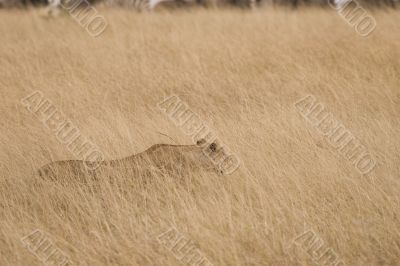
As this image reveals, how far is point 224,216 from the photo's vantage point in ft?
10.2

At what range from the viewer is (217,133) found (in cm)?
445

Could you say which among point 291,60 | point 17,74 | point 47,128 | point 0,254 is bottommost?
point 0,254

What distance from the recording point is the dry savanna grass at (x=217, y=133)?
2.95m

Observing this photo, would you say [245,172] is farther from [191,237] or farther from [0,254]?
[0,254]

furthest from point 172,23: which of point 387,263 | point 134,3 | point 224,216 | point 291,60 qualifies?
point 387,263

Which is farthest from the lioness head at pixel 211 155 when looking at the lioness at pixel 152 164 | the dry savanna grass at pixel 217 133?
the dry savanna grass at pixel 217 133

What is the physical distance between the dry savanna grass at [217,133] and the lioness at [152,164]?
76mm

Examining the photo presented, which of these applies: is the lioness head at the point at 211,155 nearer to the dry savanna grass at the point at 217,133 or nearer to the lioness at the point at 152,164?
the lioness at the point at 152,164

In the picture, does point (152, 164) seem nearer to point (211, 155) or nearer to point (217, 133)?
point (211, 155)

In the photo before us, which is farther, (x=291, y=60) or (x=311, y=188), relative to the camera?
(x=291, y=60)

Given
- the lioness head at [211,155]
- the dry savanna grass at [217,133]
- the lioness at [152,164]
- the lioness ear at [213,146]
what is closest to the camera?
the dry savanna grass at [217,133]

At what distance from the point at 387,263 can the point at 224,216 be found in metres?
0.95

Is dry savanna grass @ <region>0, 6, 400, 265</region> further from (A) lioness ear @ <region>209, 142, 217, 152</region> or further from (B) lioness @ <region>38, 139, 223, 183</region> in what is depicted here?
(A) lioness ear @ <region>209, 142, 217, 152</region>

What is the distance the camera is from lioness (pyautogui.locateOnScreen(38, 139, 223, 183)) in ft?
11.8
